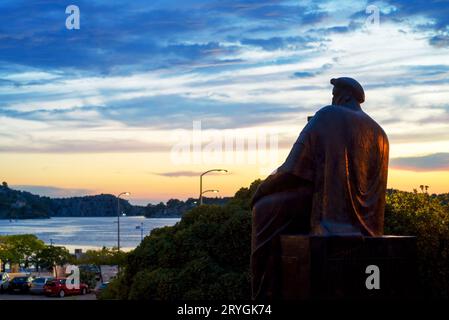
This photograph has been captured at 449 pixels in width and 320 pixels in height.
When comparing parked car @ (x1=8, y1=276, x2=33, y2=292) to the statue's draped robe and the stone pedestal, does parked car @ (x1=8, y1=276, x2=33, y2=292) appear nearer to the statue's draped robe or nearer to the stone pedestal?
the statue's draped robe

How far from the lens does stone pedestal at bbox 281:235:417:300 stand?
9.09m

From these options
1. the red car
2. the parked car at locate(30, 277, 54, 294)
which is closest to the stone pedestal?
the red car

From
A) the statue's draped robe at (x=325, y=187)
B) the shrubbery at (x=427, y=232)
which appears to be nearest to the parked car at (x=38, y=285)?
the shrubbery at (x=427, y=232)

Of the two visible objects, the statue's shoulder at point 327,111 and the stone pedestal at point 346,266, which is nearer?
the stone pedestal at point 346,266

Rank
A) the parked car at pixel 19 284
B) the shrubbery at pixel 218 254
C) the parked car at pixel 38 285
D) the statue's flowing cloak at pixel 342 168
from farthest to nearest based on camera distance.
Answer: the parked car at pixel 19 284 < the parked car at pixel 38 285 < the shrubbery at pixel 218 254 < the statue's flowing cloak at pixel 342 168

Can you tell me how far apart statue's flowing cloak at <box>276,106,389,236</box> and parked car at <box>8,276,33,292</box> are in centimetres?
3581

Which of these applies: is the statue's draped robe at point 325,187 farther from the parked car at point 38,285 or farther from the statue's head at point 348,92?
the parked car at point 38,285

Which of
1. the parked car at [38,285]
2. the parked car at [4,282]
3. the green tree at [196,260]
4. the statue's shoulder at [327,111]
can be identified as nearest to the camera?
the statue's shoulder at [327,111]

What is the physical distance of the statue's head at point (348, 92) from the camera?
10234 mm

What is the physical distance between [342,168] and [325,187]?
0.31 meters

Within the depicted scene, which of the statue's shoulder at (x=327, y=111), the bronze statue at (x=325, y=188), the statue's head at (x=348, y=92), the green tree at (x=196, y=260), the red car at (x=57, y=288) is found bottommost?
the red car at (x=57, y=288)

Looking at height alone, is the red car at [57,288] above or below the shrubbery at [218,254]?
below

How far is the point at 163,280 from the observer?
20.3 m
